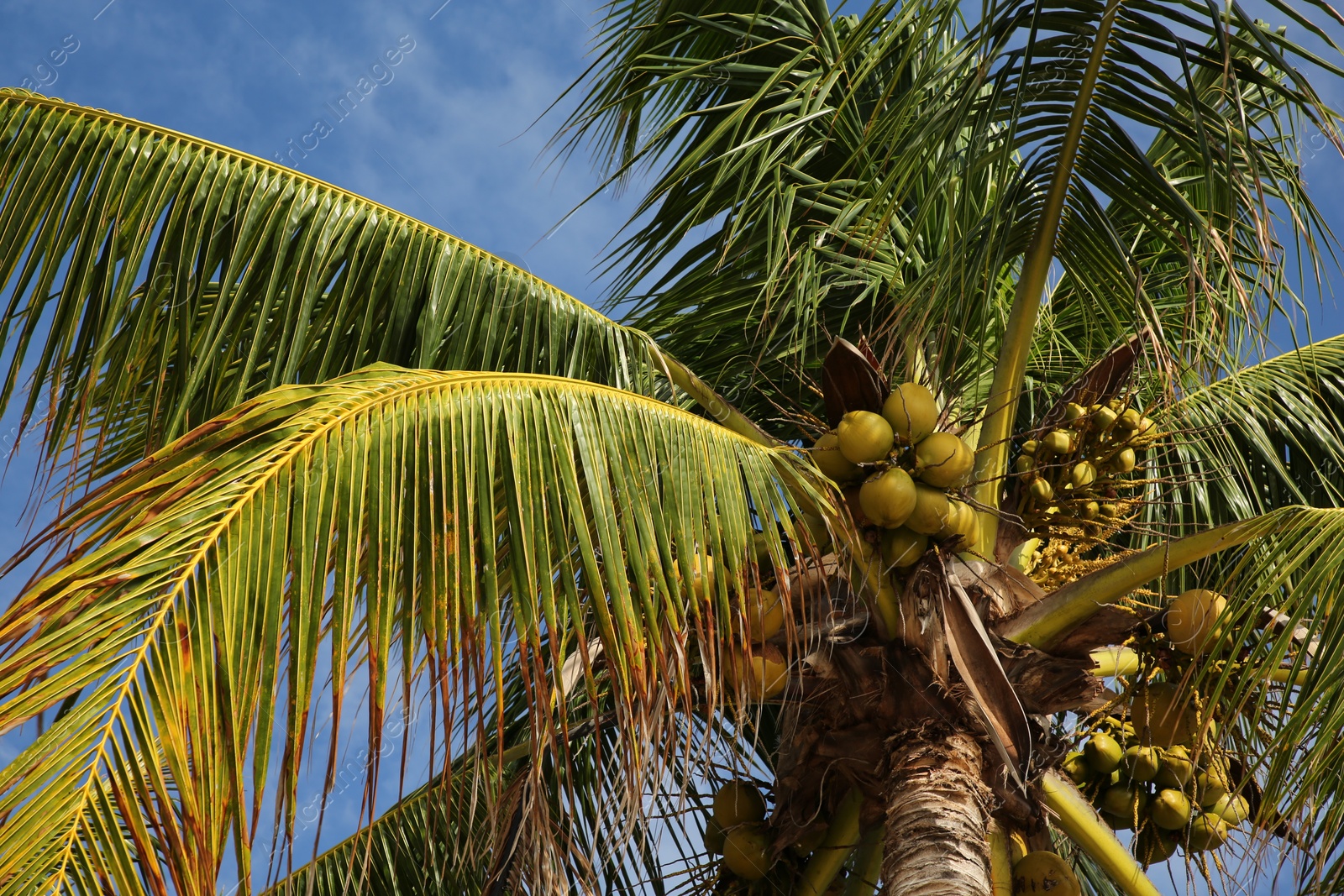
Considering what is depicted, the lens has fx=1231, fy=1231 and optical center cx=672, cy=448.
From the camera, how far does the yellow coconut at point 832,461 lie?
2750 mm

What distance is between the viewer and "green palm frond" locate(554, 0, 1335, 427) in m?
3.07

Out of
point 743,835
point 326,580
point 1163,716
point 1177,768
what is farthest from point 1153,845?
point 326,580

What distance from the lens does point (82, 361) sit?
3127 millimetres

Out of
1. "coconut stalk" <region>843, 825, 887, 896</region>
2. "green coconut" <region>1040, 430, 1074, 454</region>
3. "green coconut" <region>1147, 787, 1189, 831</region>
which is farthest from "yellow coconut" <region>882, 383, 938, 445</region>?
"green coconut" <region>1147, 787, 1189, 831</region>

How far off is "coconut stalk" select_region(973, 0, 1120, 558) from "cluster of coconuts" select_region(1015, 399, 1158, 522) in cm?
34

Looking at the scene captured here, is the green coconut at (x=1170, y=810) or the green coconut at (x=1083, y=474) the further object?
the green coconut at (x=1083, y=474)

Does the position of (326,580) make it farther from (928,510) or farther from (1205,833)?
(1205,833)

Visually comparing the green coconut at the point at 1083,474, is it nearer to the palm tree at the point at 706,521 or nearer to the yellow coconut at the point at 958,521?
the palm tree at the point at 706,521

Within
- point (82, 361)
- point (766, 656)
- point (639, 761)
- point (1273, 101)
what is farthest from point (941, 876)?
point (1273, 101)

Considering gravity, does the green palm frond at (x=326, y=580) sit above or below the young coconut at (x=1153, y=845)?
above

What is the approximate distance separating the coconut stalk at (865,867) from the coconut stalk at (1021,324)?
0.80m

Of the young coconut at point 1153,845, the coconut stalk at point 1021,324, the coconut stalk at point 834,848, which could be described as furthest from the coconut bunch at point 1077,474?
the coconut stalk at point 834,848

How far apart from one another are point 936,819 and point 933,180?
6.51ft

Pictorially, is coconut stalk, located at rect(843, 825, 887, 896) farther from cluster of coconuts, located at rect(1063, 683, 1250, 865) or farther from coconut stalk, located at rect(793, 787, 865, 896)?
cluster of coconuts, located at rect(1063, 683, 1250, 865)
